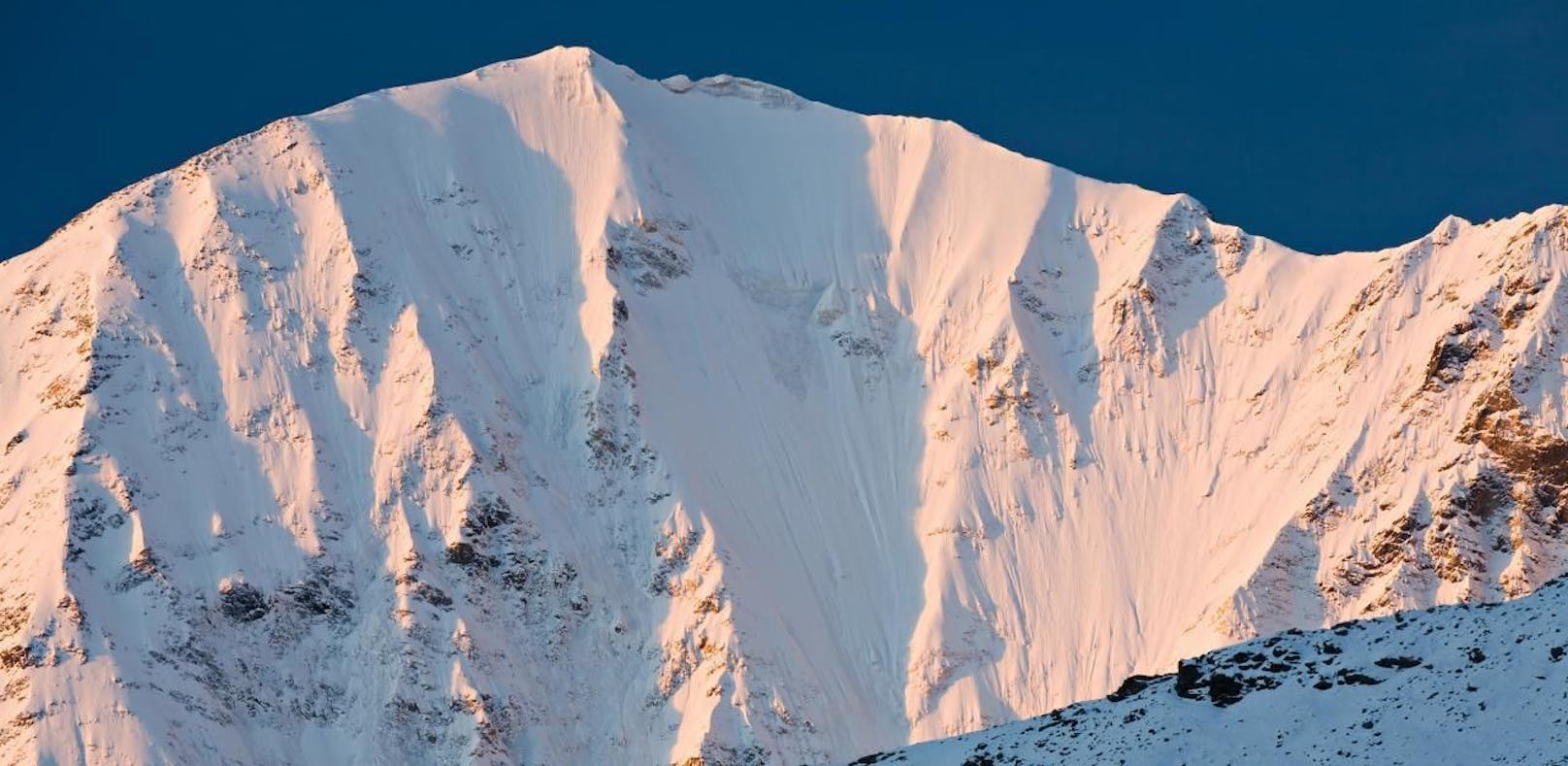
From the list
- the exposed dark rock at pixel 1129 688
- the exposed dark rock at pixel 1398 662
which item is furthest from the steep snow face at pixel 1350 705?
the exposed dark rock at pixel 1129 688

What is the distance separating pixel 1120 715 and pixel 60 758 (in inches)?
4327

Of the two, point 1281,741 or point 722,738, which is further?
point 722,738

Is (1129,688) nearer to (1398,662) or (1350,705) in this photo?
(1398,662)

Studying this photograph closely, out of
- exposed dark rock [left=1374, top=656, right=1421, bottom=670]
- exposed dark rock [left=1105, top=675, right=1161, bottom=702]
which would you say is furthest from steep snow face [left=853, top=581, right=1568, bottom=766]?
exposed dark rock [left=1105, top=675, right=1161, bottom=702]

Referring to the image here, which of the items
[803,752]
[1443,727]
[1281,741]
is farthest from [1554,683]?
[803,752]

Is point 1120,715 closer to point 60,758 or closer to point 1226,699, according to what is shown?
point 1226,699

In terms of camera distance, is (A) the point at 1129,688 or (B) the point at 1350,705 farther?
(A) the point at 1129,688

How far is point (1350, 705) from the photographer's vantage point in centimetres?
8825

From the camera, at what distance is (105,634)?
648ft

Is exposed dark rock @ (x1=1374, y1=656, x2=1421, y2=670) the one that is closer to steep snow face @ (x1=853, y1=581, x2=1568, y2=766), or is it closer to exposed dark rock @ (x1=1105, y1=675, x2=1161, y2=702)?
steep snow face @ (x1=853, y1=581, x2=1568, y2=766)

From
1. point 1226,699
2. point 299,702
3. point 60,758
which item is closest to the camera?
point 1226,699

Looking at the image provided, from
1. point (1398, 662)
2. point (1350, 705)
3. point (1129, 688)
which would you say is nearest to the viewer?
point (1350, 705)

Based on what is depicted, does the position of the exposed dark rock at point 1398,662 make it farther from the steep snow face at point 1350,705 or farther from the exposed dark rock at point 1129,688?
the exposed dark rock at point 1129,688

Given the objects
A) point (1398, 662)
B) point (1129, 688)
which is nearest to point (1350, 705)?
point (1398, 662)
